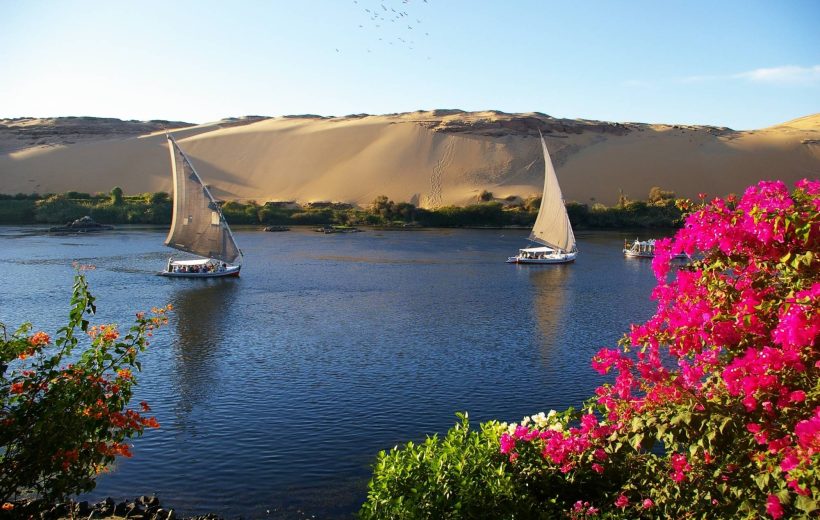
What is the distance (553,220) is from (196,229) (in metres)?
25.3

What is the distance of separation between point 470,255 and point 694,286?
157ft

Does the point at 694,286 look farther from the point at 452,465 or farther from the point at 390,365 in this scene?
the point at 390,365

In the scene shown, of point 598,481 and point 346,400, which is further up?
point 598,481

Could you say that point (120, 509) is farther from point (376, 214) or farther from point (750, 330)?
point (376, 214)

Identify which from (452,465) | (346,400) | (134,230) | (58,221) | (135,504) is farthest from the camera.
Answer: (58,221)

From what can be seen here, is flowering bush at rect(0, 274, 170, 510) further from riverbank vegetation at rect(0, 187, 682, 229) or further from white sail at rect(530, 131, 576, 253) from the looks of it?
riverbank vegetation at rect(0, 187, 682, 229)

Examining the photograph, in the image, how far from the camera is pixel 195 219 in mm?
42844

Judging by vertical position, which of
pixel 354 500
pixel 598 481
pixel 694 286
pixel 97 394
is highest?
pixel 694 286

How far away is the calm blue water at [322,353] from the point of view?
15.1 meters

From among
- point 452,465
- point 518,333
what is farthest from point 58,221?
point 452,465

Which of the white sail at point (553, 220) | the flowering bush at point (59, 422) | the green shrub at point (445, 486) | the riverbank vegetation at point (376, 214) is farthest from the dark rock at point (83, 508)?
the riverbank vegetation at point (376, 214)

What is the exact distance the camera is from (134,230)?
7469 centimetres

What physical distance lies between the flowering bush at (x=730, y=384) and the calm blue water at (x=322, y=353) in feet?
21.7

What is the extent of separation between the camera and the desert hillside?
102 m
